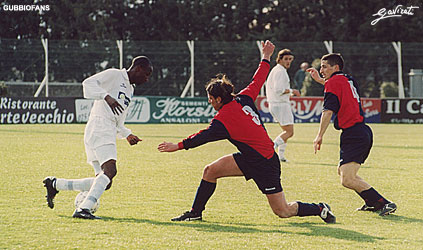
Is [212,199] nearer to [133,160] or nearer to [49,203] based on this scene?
[49,203]

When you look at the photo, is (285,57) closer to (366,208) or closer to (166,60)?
(366,208)

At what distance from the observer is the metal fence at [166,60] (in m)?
25.8

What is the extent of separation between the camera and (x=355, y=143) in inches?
271

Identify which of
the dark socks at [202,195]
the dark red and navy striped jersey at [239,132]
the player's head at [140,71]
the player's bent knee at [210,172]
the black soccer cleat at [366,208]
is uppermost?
the player's head at [140,71]

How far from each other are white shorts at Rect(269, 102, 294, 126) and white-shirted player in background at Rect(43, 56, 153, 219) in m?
5.97

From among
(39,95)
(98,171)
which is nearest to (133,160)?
(98,171)

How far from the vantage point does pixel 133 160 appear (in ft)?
40.0

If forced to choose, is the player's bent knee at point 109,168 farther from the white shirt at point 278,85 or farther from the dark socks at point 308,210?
the white shirt at point 278,85

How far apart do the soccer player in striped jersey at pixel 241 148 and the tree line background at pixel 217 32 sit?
2112 cm

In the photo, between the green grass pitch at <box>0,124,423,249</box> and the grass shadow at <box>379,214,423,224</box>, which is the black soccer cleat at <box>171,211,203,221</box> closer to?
the green grass pitch at <box>0,124,423,249</box>

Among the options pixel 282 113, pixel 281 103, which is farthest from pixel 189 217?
pixel 281 103

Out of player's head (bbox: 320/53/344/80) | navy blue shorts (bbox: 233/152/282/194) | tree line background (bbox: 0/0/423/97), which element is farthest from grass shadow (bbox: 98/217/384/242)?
tree line background (bbox: 0/0/423/97)

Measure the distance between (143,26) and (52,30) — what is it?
625 cm

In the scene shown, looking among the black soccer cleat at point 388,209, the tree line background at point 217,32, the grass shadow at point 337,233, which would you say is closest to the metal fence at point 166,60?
the tree line background at point 217,32
